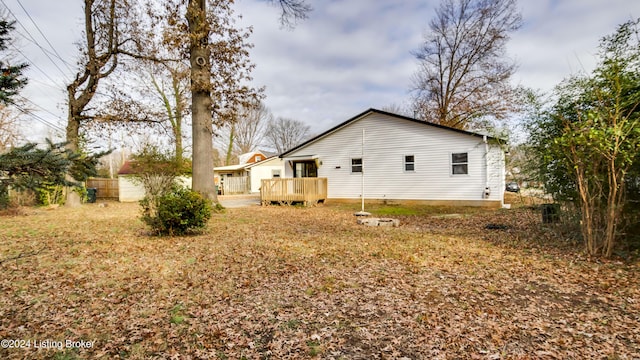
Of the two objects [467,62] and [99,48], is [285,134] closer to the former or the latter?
[467,62]

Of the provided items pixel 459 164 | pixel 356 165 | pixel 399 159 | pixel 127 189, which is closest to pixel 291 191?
pixel 356 165

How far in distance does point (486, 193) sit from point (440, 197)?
1912 mm

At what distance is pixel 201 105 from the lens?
1140 centimetres

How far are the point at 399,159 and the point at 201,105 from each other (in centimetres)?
941

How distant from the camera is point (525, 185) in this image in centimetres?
649

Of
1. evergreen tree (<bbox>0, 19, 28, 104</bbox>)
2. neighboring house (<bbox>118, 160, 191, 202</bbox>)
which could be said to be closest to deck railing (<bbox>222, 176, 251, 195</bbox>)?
neighboring house (<bbox>118, 160, 191, 202</bbox>)

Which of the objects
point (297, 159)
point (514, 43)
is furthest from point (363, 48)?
point (514, 43)

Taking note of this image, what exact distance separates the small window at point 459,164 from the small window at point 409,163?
5.78ft

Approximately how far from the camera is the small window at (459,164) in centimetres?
1369

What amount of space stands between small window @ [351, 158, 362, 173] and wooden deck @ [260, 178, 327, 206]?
2.02 metres

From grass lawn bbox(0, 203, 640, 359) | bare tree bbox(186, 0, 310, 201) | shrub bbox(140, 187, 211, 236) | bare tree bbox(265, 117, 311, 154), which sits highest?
bare tree bbox(265, 117, 311, 154)

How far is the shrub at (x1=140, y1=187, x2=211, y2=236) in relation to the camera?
6.85 m

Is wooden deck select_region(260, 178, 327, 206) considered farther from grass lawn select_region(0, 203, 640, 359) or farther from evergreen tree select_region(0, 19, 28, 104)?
evergreen tree select_region(0, 19, 28, 104)

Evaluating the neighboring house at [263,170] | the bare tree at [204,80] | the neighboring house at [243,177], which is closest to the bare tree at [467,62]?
the neighboring house at [263,170]
